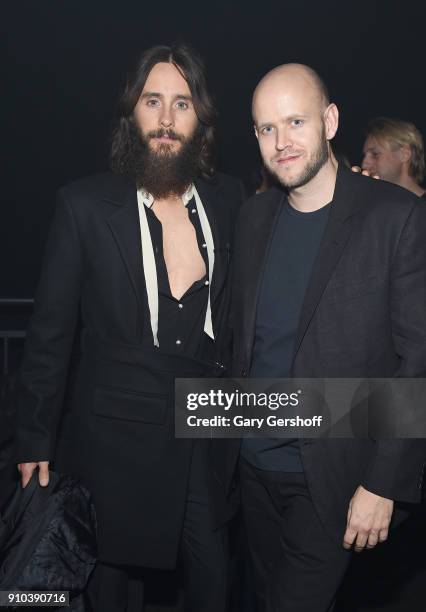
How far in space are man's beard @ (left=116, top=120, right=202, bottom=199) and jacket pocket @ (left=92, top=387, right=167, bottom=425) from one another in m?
0.76

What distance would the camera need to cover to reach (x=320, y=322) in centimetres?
228

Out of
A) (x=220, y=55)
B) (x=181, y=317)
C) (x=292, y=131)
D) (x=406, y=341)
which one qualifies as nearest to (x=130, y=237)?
(x=181, y=317)

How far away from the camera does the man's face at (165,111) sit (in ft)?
9.07

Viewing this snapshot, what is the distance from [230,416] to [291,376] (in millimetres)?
379

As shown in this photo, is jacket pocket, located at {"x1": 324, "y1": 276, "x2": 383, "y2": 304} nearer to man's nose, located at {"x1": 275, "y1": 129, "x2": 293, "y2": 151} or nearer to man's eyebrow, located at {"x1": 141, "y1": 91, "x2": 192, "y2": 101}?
man's nose, located at {"x1": 275, "y1": 129, "x2": 293, "y2": 151}

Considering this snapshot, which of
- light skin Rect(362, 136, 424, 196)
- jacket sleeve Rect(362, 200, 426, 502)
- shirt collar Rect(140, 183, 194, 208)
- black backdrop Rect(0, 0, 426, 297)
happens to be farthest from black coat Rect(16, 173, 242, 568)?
black backdrop Rect(0, 0, 426, 297)

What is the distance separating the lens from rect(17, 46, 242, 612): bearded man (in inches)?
102

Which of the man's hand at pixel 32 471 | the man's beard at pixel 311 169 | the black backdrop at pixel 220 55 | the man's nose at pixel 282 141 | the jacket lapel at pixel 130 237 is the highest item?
the black backdrop at pixel 220 55

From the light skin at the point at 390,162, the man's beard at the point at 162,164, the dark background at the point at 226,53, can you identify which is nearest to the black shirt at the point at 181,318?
the man's beard at the point at 162,164

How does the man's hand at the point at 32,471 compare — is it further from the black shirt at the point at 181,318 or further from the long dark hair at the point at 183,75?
the long dark hair at the point at 183,75

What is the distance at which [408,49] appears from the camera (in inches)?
301

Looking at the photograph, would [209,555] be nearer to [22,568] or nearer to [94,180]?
[22,568]

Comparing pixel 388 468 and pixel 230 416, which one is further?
pixel 230 416

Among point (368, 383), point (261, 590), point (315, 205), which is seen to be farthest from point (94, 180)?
point (261, 590)
